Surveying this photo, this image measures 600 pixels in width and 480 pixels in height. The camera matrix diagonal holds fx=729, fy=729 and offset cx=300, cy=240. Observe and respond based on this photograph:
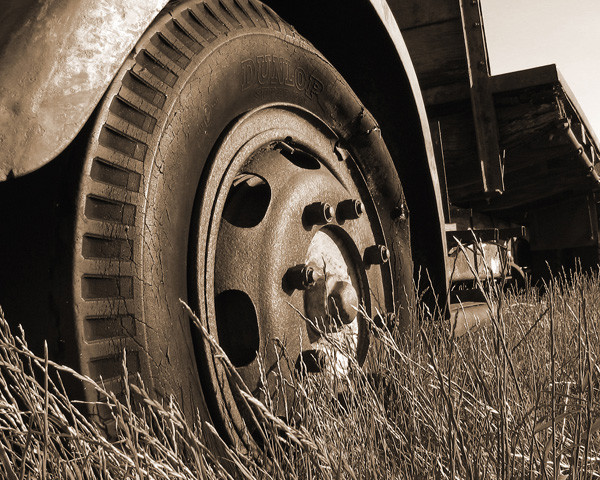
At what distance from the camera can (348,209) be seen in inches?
69.9

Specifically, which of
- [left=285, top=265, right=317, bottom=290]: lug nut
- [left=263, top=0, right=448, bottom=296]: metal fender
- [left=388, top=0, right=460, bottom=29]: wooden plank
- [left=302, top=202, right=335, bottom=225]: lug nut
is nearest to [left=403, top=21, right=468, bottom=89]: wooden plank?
[left=388, top=0, right=460, bottom=29]: wooden plank

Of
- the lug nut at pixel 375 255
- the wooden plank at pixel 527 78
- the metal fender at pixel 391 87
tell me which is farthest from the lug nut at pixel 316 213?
the wooden plank at pixel 527 78

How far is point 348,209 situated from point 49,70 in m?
0.92

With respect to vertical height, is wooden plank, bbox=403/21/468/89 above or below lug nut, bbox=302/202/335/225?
above

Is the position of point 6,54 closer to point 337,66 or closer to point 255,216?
point 255,216

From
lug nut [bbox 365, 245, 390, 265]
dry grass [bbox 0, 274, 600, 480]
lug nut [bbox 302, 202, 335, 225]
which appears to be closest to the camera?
dry grass [bbox 0, 274, 600, 480]

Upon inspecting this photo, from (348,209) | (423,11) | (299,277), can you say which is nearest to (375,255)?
(348,209)

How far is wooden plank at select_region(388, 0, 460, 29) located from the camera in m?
3.23

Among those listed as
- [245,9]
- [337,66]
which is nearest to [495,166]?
[337,66]

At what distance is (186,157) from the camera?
126cm

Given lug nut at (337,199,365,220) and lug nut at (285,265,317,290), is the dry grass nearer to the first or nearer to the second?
lug nut at (285,265,317,290)

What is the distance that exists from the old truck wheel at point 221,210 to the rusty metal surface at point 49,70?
3.5 inches

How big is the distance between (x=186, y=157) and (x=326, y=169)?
1.92 feet

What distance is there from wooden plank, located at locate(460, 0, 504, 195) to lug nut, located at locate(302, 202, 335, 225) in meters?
1.71
